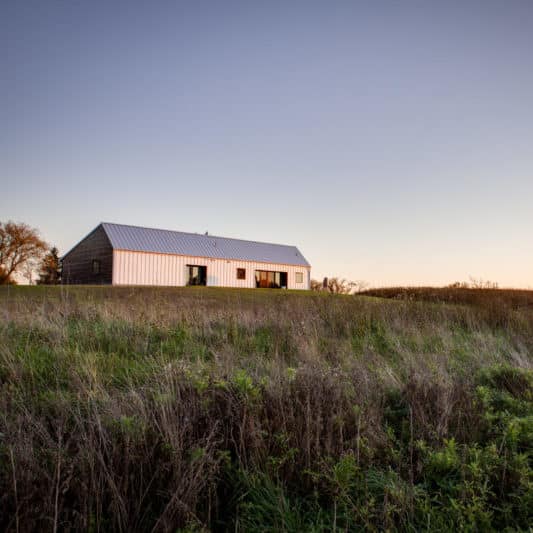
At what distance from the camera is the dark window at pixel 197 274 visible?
35656 mm

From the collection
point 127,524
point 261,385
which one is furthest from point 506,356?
point 127,524

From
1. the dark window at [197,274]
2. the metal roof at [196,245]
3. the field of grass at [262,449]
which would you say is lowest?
the field of grass at [262,449]

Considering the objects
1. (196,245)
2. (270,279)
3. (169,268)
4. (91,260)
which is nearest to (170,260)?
(169,268)

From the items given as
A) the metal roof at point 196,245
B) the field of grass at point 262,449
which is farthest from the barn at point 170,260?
the field of grass at point 262,449

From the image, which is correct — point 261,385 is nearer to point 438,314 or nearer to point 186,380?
point 186,380

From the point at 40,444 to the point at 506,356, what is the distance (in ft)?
20.3

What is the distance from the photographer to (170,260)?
111 ft

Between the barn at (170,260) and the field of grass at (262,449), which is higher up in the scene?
the barn at (170,260)

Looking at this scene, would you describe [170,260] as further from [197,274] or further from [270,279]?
[270,279]

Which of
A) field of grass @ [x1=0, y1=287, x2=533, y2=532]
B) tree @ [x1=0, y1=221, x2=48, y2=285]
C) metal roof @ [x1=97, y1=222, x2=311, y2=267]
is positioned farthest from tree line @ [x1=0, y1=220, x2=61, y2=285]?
field of grass @ [x1=0, y1=287, x2=533, y2=532]

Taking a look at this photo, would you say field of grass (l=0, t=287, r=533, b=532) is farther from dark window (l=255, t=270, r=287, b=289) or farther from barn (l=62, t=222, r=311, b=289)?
dark window (l=255, t=270, r=287, b=289)

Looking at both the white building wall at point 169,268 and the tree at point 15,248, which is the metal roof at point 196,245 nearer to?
the white building wall at point 169,268

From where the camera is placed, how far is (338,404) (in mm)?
3162

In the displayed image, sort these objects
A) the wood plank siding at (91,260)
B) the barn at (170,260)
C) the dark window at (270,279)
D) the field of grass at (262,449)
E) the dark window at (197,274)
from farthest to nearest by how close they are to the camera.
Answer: the dark window at (270,279)
the dark window at (197,274)
the barn at (170,260)
the wood plank siding at (91,260)
the field of grass at (262,449)
